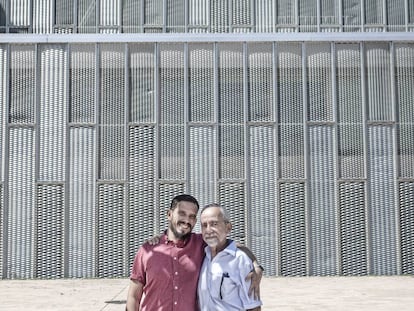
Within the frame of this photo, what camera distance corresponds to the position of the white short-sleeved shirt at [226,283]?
3.39 m

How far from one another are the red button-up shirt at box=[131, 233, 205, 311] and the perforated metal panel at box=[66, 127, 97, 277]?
14493 mm

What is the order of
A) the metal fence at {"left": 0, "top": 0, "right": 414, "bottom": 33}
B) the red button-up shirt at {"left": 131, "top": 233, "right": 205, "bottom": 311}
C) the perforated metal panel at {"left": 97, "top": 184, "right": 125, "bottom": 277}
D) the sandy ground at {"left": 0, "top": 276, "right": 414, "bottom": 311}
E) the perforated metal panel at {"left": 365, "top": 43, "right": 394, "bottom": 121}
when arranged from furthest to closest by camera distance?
the metal fence at {"left": 0, "top": 0, "right": 414, "bottom": 33}, the perforated metal panel at {"left": 365, "top": 43, "right": 394, "bottom": 121}, the perforated metal panel at {"left": 97, "top": 184, "right": 125, "bottom": 277}, the sandy ground at {"left": 0, "top": 276, "right": 414, "bottom": 311}, the red button-up shirt at {"left": 131, "top": 233, "right": 205, "bottom": 311}

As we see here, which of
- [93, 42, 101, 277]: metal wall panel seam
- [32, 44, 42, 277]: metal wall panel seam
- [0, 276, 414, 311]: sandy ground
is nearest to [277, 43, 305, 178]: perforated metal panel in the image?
[0, 276, 414, 311]: sandy ground

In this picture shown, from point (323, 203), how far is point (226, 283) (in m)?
15.0

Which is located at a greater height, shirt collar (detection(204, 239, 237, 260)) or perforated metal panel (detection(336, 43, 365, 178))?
perforated metal panel (detection(336, 43, 365, 178))

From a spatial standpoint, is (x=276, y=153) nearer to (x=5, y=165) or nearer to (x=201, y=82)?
(x=201, y=82)

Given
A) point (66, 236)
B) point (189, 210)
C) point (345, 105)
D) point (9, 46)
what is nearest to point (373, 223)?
point (345, 105)

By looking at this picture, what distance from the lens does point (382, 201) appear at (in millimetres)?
17984

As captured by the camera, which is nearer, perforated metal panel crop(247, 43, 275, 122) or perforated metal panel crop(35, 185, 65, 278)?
perforated metal panel crop(35, 185, 65, 278)

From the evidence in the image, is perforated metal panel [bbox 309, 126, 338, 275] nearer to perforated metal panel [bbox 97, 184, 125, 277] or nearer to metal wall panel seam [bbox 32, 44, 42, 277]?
perforated metal panel [bbox 97, 184, 125, 277]

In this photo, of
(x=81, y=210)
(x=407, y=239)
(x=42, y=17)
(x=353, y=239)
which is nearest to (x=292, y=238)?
(x=353, y=239)

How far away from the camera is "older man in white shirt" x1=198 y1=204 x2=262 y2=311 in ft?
11.1

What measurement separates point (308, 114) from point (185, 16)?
4.92 meters

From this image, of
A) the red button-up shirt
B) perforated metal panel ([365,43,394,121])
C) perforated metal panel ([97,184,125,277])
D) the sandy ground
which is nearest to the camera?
the red button-up shirt
